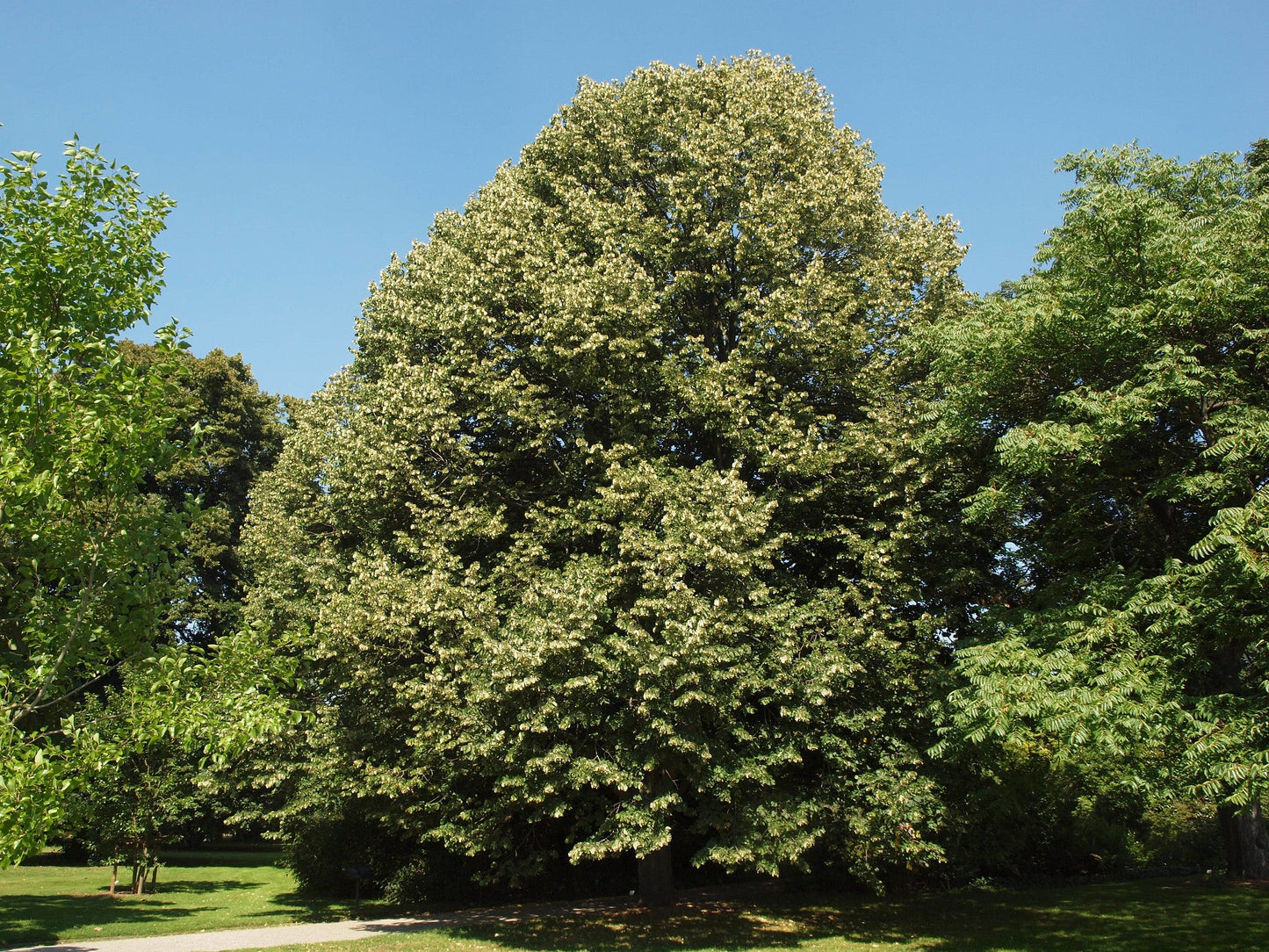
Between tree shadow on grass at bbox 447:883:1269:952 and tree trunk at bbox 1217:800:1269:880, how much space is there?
0.93 metres

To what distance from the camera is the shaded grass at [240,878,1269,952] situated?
526 inches

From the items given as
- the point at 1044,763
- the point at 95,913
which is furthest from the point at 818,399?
the point at 95,913

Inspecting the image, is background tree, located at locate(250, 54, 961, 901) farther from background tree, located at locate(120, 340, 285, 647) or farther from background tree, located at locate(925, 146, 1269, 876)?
background tree, located at locate(120, 340, 285, 647)

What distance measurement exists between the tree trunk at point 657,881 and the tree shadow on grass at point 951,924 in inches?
16.0

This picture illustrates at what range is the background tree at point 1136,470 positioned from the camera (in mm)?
9703

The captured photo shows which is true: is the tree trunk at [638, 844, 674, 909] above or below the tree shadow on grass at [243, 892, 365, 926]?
above

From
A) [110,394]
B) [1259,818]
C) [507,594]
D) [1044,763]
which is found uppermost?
[110,394]

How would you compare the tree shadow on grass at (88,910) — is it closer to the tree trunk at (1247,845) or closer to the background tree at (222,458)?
the background tree at (222,458)

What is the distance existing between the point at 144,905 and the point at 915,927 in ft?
61.0

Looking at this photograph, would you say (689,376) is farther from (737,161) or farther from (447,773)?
(447,773)

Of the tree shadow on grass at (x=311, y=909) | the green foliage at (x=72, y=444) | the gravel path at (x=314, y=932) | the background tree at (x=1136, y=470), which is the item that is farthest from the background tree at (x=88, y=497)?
the tree shadow on grass at (x=311, y=909)

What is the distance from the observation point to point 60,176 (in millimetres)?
9352

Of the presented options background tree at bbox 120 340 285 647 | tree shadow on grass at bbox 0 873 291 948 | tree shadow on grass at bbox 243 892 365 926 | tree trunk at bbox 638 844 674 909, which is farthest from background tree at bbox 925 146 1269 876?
background tree at bbox 120 340 285 647

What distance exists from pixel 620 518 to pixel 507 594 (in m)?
2.54
